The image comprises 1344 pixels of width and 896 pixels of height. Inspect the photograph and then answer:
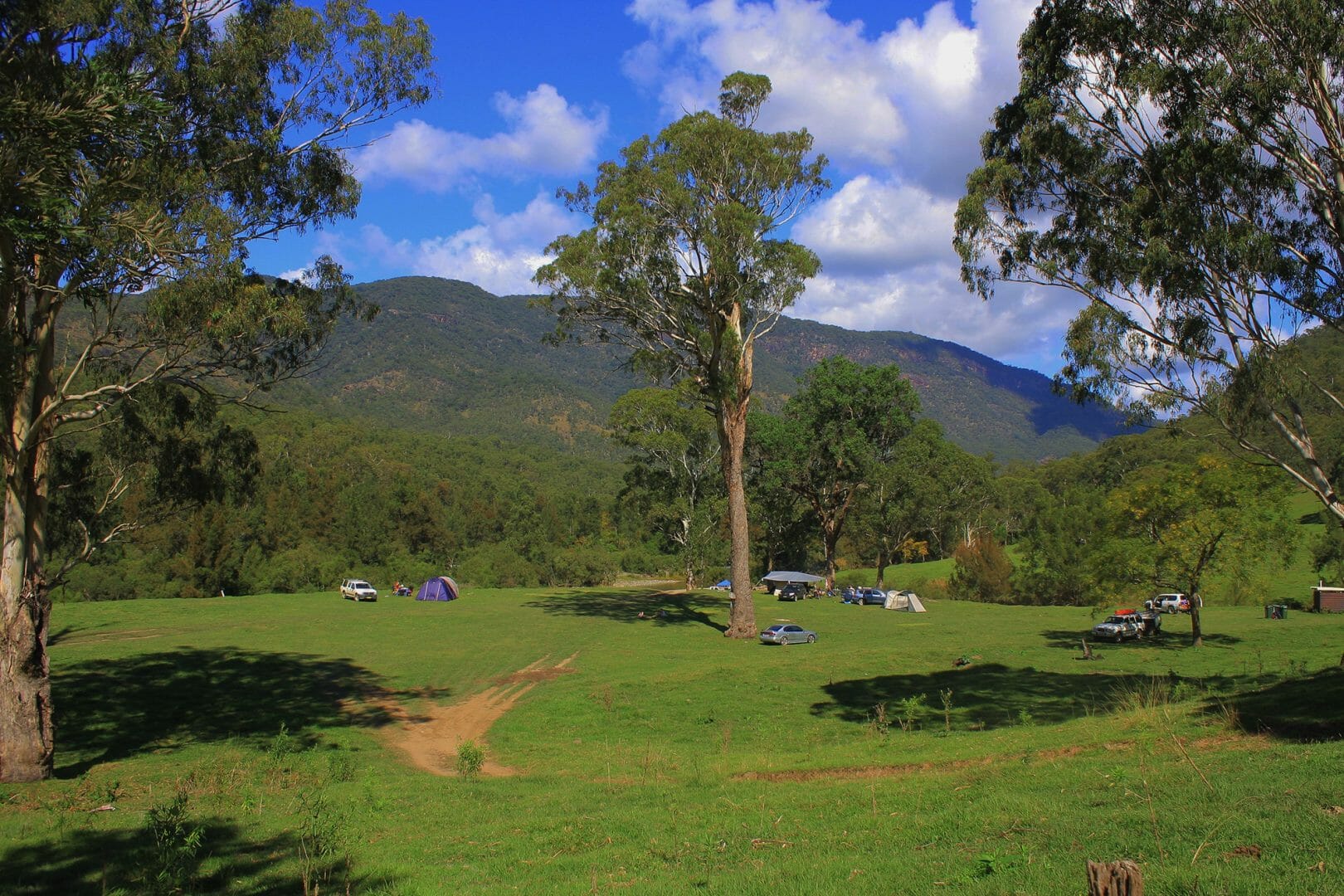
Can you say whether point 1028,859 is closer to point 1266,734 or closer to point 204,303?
point 1266,734

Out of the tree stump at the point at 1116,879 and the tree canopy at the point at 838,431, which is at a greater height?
the tree canopy at the point at 838,431

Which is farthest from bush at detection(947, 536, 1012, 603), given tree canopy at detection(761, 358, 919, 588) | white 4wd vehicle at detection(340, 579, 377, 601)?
white 4wd vehicle at detection(340, 579, 377, 601)

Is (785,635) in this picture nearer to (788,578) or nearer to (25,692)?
(25,692)

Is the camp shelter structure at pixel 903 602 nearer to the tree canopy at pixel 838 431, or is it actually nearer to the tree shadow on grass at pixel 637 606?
the tree canopy at pixel 838 431

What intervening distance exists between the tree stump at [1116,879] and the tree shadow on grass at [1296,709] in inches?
344

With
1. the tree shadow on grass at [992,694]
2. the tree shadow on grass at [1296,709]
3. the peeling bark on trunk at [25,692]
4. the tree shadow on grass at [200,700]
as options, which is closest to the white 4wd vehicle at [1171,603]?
the tree shadow on grass at [992,694]

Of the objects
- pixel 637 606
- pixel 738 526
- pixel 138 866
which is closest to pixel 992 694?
pixel 738 526

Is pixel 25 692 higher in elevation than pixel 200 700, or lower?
higher

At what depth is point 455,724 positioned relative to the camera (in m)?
17.7

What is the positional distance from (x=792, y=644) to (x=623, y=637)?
20.3 ft

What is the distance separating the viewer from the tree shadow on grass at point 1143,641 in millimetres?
28062

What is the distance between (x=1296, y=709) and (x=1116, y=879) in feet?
38.2

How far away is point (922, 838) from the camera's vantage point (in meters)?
7.25

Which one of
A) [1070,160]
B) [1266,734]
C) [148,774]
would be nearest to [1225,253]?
[1070,160]
